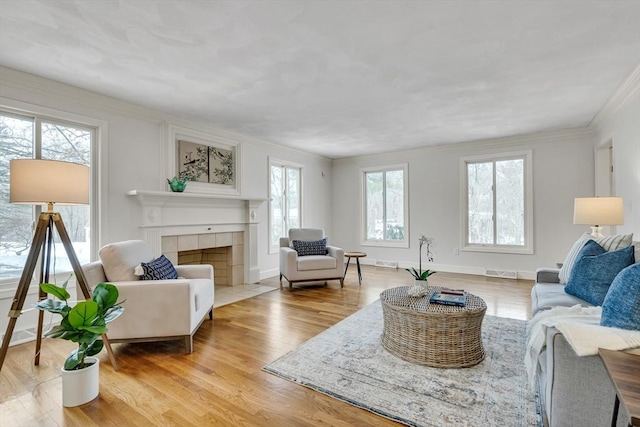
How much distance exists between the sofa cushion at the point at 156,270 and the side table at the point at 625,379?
290 centimetres

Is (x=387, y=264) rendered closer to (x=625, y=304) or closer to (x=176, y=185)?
(x=176, y=185)

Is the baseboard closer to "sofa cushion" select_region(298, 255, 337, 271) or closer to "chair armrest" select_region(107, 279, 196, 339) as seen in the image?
"sofa cushion" select_region(298, 255, 337, 271)

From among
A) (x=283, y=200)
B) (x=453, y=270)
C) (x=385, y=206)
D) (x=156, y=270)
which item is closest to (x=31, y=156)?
(x=156, y=270)

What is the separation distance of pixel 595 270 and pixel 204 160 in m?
4.41

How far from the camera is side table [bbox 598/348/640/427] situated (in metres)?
0.84

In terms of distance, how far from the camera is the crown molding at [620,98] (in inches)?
115

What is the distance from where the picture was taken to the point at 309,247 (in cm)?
490

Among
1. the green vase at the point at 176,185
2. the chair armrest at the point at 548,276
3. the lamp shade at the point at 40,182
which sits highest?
the green vase at the point at 176,185

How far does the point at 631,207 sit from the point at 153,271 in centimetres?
467

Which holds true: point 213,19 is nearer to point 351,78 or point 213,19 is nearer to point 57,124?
point 351,78

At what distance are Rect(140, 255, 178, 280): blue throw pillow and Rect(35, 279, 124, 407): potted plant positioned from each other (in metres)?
0.73

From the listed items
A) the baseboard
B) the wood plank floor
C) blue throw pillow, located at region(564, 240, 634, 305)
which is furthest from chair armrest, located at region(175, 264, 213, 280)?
blue throw pillow, located at region(564, 240, 634, 305)

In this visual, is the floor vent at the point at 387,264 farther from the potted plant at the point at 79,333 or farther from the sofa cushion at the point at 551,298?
the potted plant at the point at 79,333

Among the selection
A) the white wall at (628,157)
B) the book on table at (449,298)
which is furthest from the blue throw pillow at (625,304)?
the white wall at (628,157)
